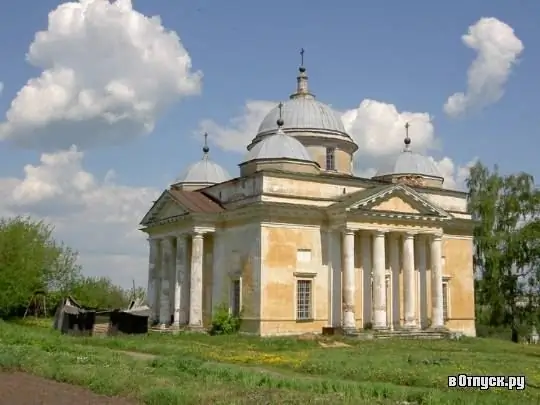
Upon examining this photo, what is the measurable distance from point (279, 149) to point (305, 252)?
5.74 meters

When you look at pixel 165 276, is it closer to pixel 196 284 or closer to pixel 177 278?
pixel 177 278

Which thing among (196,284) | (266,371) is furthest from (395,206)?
(266,371)

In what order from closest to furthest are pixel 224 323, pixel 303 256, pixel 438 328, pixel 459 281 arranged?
pixel 224 323 < pixel 303 256 < pixel 438 328 < pixel 459 281

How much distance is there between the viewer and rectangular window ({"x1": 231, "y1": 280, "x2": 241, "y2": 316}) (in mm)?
34219

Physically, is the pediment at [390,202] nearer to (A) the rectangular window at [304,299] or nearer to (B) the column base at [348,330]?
(A) the rectangular window at [304,299]

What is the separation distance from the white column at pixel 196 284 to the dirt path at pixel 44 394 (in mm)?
18998

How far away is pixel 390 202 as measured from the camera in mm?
34969

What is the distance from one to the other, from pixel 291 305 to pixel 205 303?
17.1 feet

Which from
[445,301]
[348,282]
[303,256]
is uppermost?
[303,256]

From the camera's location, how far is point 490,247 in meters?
44.7

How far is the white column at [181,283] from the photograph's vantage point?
36.2m

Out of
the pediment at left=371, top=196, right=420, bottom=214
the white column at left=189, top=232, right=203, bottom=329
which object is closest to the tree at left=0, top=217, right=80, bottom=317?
the white column at left=189, top=232, right=203, bottom=329

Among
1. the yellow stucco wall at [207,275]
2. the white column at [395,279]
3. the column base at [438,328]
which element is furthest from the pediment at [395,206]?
the yellow stucco wall at [207,275]

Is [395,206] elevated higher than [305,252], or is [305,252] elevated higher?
[395,206]
